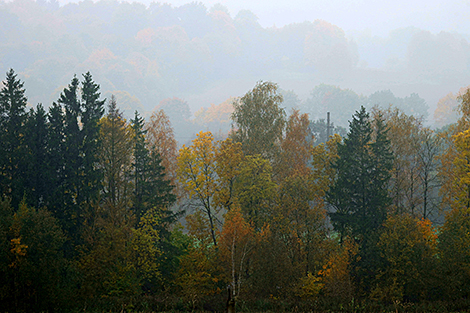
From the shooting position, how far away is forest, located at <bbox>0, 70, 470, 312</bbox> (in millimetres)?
25766

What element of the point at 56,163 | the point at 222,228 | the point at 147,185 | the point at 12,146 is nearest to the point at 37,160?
the point at 56,163

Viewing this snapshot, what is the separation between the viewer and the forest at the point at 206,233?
84.5 feet

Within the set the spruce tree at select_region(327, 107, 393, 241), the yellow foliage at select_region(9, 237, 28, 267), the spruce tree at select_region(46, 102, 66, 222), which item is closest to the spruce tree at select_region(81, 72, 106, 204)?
the spruce tree at select_region(46, 102, 66, 222)

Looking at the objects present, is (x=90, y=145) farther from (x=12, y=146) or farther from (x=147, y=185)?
(x=12, y=146)

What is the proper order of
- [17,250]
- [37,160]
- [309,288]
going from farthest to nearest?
[37,160], [309,288], [17,250]

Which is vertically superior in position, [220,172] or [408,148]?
[408,148]

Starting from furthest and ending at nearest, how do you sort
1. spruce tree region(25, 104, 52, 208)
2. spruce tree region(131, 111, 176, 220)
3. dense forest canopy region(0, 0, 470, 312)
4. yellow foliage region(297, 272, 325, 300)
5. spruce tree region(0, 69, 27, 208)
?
spruce tree region(131, 111, 176, 220), spruce tree region(25, 104, 52, 208), spruce tree region(0, 69, 27, 208), yellow foliage region(297, 272, 325, 300), dense forest canopy region(0, 0, 470, 312)

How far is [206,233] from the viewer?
36.2 m

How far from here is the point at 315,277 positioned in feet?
97.1

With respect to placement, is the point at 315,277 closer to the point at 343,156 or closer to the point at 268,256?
the point at 268,256

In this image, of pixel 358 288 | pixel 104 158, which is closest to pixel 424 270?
pixel 358 288

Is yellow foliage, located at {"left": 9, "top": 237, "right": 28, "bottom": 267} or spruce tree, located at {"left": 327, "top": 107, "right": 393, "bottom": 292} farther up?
spruce tree, located at {"left": 327, "top": 107, "right": 393, "bottom": 292}

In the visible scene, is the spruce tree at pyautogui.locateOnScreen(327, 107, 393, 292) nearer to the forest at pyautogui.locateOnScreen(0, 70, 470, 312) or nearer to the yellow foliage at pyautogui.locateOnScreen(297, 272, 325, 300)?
the forest at pyautogui.locateOnScreen(0, 70, 470, 312)

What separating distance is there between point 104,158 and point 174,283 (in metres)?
13.5
